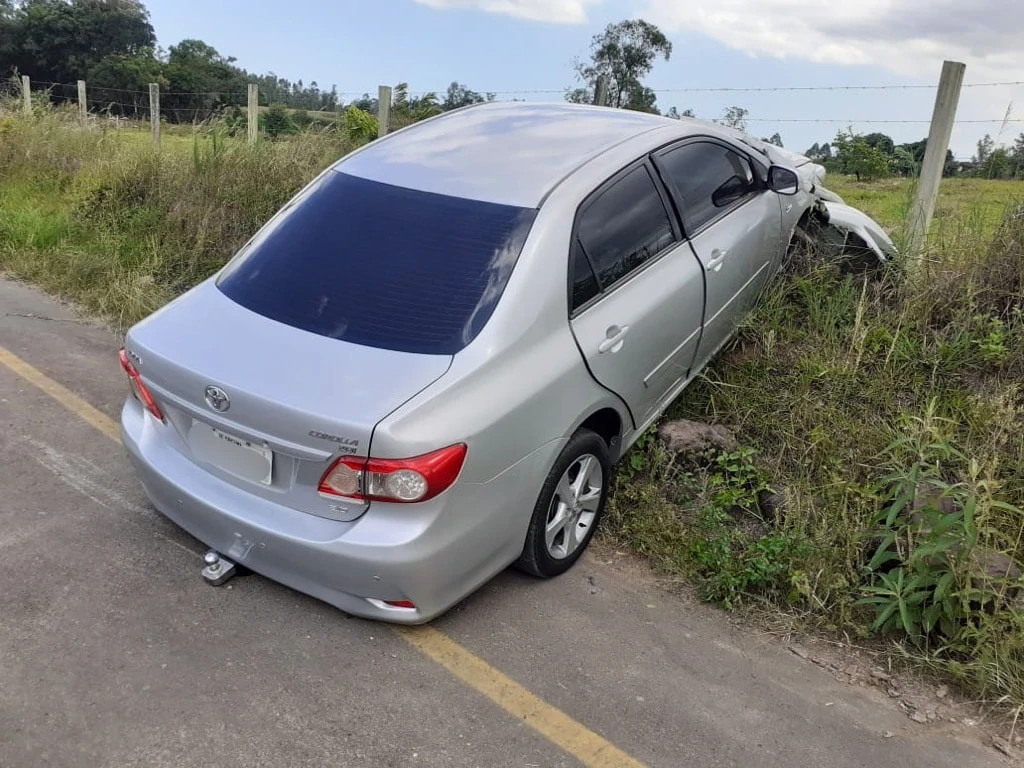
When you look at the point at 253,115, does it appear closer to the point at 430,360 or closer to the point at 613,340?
the point at 613,340

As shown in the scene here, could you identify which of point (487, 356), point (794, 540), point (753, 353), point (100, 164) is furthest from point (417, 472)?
point (100, 164)

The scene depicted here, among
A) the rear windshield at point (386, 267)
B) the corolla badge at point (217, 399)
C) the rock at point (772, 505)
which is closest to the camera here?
the corolla badge at point (217, 399)

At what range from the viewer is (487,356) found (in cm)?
303

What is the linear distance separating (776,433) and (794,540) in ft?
2.85

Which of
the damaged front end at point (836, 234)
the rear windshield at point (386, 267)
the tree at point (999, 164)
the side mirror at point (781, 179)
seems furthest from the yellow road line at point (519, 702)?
the tree at point (999, 164)

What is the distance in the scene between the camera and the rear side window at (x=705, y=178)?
426 cm

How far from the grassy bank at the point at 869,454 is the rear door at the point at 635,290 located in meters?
0.56

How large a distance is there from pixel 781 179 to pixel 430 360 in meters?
2.90

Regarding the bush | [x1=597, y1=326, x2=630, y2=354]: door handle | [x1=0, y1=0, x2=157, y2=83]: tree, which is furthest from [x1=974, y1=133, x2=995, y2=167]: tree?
[x1=0, y1=0, x2=157, y2=83]: tree

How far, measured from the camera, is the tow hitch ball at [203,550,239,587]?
3344 millimetres

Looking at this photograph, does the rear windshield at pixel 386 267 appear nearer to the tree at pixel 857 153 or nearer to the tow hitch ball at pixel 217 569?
the tow hitch ball at pixel 217 569

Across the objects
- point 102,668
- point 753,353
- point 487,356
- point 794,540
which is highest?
point 487,356

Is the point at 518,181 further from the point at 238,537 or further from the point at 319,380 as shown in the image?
the point at 238,537

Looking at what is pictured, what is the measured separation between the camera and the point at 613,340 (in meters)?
3.57
